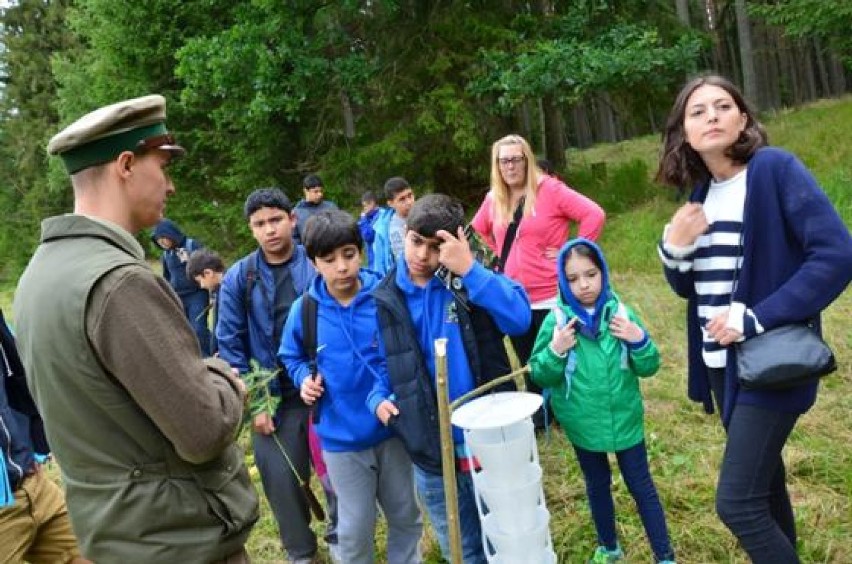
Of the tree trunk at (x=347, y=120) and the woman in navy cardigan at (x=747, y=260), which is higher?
the tree trunk at (x=347, y=120)

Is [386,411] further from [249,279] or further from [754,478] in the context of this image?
[754,478]

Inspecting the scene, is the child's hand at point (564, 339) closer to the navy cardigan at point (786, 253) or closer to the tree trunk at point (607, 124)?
the navy cardigan at point (786, 253)

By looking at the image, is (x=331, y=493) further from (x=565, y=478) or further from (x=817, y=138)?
(x=817, y=138)

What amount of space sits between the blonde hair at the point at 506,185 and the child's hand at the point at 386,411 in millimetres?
2089

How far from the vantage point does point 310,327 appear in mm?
3064

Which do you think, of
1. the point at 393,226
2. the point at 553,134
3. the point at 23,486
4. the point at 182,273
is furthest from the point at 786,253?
the point at 553,134

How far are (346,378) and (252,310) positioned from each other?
0.75 m

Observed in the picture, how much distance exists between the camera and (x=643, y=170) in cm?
1231

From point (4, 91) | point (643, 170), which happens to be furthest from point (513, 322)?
point (4, 91)

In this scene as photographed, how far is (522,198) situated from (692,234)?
2231mm

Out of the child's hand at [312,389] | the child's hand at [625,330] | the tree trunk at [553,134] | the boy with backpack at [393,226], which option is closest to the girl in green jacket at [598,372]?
the child's hand at [625,330]

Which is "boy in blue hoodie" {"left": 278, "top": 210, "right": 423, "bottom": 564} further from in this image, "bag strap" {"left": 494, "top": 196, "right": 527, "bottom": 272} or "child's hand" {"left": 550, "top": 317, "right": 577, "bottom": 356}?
"bag strap" {"left": 494, "top": 196, "right": 527, "bottom": 272}

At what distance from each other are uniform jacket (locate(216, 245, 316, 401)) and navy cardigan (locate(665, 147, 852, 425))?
203 cm

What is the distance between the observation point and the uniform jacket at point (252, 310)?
11.3 ft
